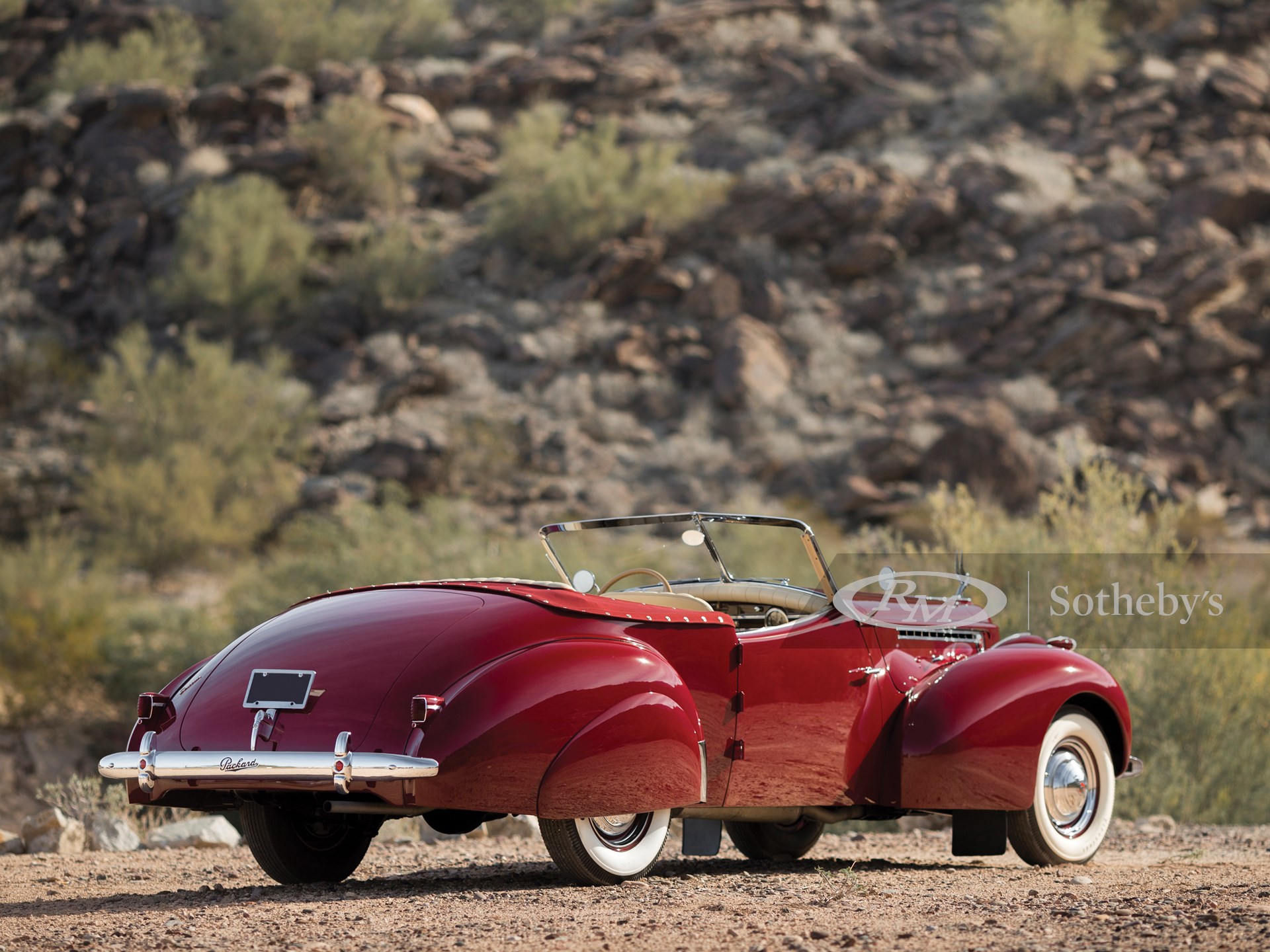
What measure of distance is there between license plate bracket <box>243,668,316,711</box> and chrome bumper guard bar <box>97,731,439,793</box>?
20cm

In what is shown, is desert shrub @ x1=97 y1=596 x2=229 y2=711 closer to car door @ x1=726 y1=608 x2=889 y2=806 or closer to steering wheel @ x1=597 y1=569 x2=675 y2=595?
steering wheel @ x1=597 y1=569 x2=675 y2=595

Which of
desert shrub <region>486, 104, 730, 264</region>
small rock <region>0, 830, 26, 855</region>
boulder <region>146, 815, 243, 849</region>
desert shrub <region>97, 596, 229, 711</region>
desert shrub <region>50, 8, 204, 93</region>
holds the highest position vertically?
desert shrub <region>50, 8, 204, 93</region>

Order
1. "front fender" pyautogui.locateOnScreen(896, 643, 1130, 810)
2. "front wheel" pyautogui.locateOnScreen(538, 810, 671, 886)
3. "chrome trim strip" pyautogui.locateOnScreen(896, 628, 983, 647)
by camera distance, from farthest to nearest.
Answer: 1. "chrome trim strip" pyautogui.locateOnScreen(896, 628, 983, 647)
2. "front fender" pyautogui.locateOnScreen(896, 643, 1130, 810)
3. "front wheel" pyautogui.locateOnScreen(538, 810, 671, 886)

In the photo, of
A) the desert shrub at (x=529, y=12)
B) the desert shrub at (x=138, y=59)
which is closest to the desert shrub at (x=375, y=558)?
the desert shrub at (x=138, y=59)

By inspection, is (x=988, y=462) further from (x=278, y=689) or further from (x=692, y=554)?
(x=278, y=689)

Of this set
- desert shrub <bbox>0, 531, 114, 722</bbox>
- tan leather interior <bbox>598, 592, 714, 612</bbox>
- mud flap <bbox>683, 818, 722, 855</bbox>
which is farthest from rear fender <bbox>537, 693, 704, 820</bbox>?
desert shrub <bbox>0, 531, 114, 722</bbox>

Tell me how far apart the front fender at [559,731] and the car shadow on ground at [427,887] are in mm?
620

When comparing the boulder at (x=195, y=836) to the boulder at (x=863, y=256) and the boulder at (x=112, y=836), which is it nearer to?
the boulder at (x=112, y=836)

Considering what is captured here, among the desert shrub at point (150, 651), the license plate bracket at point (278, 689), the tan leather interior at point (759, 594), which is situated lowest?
the desert shrub at point (150, 651)

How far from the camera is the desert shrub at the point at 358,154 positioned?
1582 inches

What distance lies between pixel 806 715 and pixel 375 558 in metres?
16.5

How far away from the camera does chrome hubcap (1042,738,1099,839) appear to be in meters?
7.16

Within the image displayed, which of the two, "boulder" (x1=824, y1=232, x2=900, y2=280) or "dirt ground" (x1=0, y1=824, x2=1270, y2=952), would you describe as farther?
"boulder" (x1=824, y1=232, x2=900, y2=280)

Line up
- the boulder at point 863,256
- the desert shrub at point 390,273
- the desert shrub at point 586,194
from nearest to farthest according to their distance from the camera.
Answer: the boulder at point 863,256, the desert shrub at point 390,273, the desert shrub at point 586,194
